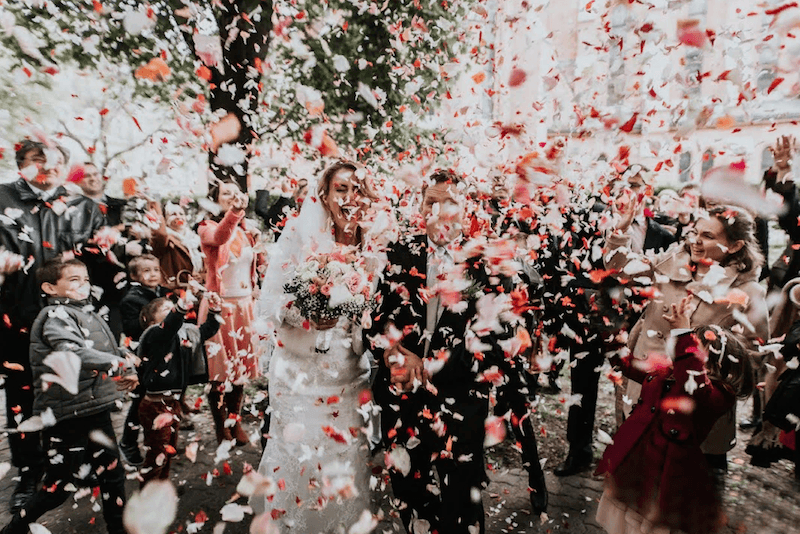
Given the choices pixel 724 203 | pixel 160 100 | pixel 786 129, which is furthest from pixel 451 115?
pixel 786 129

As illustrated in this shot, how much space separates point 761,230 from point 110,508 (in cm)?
615

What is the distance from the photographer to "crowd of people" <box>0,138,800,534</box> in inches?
113

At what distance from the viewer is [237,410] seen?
15.8ft

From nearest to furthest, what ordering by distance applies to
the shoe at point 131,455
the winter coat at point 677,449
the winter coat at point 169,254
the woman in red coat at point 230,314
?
the winter coat at point 677,449
the shoe at point 131,455
the woman in red coat at point 230,314
the winter coat at point 169,254

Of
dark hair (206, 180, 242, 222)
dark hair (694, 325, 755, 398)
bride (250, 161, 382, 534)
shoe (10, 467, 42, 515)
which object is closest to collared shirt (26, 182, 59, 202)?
dark hair (206, 180, 242, 222)

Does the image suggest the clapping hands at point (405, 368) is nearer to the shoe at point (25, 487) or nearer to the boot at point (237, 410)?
the boot at point (237, 410)

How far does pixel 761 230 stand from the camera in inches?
196

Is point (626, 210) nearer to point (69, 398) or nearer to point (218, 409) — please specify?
point (218, 409)

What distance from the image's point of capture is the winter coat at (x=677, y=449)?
8.67ft

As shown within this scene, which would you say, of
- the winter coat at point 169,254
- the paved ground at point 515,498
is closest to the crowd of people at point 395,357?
the paved ground at point 515,498

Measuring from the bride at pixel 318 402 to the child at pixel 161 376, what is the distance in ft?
2.73

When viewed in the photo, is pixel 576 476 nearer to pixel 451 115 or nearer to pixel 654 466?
pixel 654 466

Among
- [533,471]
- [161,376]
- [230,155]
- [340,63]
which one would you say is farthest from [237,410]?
[340,63]

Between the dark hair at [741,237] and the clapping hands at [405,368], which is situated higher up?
the dark hair at [741,237]
